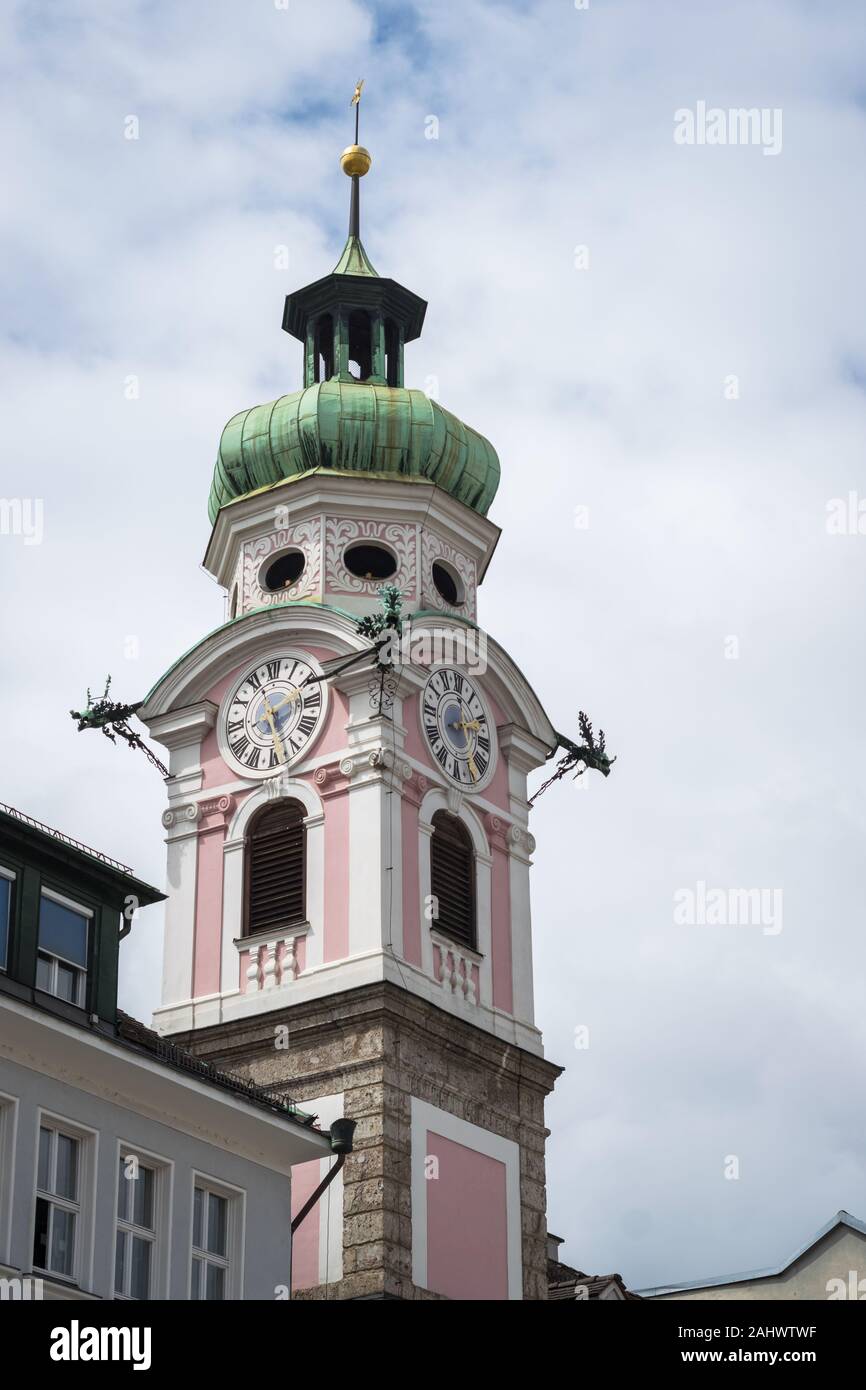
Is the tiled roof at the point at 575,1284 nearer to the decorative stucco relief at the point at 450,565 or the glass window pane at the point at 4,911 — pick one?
the decorative stucco relief at the point at 450,565

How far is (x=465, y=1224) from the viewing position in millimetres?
38188

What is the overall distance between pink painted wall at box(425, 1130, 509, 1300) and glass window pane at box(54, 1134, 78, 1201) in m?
13.0

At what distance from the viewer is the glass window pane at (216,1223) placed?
86.9 feet

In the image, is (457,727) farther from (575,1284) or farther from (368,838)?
(575,1284)

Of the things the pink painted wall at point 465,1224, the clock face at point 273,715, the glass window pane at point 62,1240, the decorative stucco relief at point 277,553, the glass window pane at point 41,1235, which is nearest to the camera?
the glass window pane at point 41,1235

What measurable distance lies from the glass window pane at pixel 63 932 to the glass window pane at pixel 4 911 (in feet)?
1.55

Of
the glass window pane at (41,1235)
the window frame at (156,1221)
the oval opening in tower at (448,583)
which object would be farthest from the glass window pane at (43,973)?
the oval opening in tower at (448,583)

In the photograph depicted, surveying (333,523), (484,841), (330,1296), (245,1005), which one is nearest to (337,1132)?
(330,1296)

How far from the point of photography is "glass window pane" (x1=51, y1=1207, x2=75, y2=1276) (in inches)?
958

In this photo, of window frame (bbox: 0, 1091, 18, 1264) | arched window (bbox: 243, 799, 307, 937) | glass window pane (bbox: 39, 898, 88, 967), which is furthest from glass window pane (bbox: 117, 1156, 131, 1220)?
arched window (bbox: 243, 799, 307, 937)

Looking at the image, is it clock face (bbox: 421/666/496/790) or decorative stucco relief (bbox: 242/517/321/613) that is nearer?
clock face (bbox: 421/666/496/790)

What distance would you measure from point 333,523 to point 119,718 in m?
4.81

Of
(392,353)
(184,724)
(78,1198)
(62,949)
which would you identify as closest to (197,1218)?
(78,1198)

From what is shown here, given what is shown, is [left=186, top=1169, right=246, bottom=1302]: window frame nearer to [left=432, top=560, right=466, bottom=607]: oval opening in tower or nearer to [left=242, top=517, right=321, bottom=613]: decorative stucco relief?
[left=242, top=517, right=321, bottom=613]: decorative stucco relief
